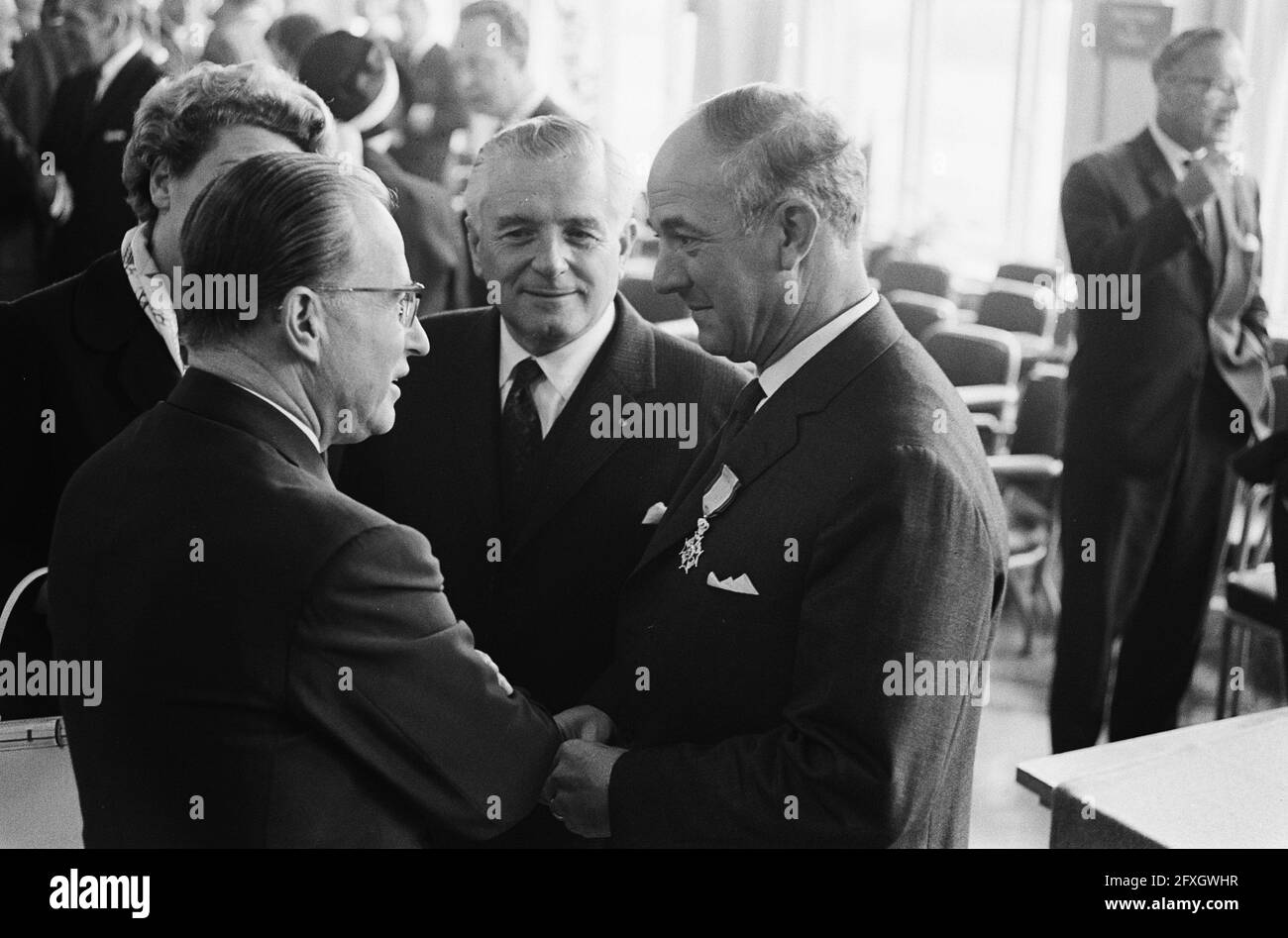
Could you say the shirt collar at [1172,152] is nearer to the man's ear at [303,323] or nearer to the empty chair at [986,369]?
the empty chair at [986,369]

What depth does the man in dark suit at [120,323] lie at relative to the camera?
1994 mm

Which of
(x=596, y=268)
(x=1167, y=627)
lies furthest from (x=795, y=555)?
(x=1167, y=627)

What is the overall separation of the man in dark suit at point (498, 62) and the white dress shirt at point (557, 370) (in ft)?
8.13

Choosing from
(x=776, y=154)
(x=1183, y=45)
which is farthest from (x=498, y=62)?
(x=776, y=154)

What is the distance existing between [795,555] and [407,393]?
0.85 m

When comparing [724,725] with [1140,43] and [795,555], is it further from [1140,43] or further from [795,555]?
[1140,43]

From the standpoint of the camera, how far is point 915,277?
720cm

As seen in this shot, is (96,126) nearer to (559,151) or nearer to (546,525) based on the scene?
(559,151)

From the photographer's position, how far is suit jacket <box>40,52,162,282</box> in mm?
4531

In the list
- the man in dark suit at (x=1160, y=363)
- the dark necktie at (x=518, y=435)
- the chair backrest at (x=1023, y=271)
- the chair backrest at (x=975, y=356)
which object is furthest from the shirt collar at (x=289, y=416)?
the chair backrest at (x=1023, y=271)

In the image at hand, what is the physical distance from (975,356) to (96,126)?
3.21 meters

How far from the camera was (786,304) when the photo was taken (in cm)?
165

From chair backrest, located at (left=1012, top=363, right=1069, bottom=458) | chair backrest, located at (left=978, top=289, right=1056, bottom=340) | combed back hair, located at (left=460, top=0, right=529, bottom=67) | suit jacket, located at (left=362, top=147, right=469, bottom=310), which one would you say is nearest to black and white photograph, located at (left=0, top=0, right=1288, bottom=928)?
chair backrest, located at (left=1012, top=363, right=1069, bottom=458)

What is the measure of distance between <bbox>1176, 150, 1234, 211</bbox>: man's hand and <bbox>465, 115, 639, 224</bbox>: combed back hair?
6.63 feet
